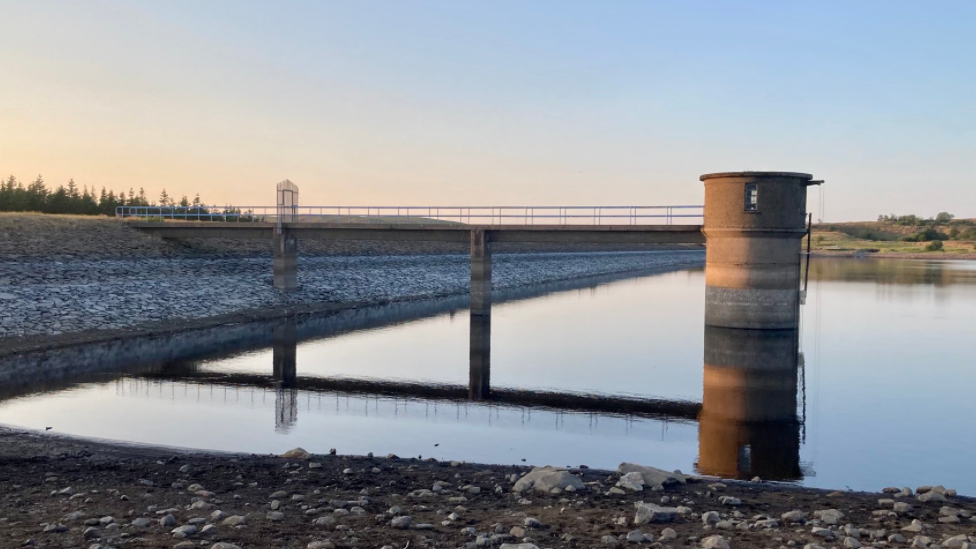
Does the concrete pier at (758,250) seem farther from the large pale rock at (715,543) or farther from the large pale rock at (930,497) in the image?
the large pale rock at (715,543)

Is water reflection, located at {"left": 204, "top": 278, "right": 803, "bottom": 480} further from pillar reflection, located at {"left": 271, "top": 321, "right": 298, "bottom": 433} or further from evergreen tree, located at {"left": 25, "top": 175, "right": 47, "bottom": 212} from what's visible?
evergreen tree, located at {"left": 25, "top": 175, "right": 47, "bottom": 212}

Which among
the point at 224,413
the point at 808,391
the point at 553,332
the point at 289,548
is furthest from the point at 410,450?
the point at 553,332

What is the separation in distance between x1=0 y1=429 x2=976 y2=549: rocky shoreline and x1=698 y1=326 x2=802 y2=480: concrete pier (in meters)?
2.36

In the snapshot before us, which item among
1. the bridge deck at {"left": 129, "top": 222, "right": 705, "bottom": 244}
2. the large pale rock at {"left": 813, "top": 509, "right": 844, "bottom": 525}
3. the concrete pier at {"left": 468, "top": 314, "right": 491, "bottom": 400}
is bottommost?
the concrete pier at {"left": 468, "top": 314, "right": 491, "bottom": 400}

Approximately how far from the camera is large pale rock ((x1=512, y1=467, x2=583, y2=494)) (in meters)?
12.6

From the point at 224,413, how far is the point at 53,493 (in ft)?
32.7

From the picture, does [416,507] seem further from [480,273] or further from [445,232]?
[445,232]

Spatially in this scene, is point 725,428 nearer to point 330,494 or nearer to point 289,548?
point 330,494

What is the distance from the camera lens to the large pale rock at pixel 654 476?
43.4ft

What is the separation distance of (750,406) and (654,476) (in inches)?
474

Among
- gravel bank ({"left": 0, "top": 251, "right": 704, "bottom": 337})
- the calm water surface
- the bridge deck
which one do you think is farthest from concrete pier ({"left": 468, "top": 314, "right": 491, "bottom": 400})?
gravel bank ({"left": 0, "top": 251, "right": 704, "bottom": 337})

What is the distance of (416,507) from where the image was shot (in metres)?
11.3

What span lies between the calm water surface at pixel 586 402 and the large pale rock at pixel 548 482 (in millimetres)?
3840

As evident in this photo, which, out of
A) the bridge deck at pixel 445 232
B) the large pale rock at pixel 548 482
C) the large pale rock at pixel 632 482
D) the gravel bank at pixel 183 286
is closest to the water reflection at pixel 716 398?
the large pale rock at pixel 632 482
